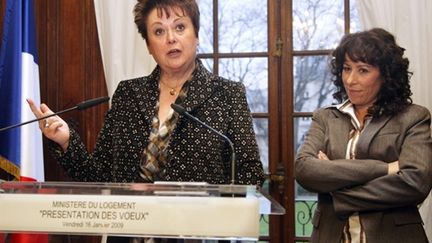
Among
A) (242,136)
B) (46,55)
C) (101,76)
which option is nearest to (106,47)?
(101,76)

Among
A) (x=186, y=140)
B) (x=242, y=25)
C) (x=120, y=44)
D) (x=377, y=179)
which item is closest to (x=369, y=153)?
(x=377, y=179)

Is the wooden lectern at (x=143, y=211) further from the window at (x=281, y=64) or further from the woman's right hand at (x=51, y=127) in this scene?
the window at (x=281, y=64)

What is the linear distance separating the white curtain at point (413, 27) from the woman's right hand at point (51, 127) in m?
1.67

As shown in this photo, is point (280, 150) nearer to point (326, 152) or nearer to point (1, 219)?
point (326, 152)

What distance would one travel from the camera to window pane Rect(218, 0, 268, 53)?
304 cm

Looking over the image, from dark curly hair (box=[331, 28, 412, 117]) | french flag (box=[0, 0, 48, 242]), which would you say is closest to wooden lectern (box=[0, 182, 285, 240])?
dark curly hair (box=[331, 28, 412, 117])

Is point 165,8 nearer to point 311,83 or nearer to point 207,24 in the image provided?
point 207,24

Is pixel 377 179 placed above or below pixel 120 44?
below

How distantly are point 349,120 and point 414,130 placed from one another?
240 millimetres

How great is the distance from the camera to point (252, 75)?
3.03 m

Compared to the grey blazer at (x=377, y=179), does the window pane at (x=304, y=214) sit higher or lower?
lower

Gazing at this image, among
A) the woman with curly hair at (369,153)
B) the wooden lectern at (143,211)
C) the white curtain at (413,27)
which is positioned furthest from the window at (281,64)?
the wooden lectern at (143,211)

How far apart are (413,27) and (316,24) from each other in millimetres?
529

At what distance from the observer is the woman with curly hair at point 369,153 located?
1.83m
